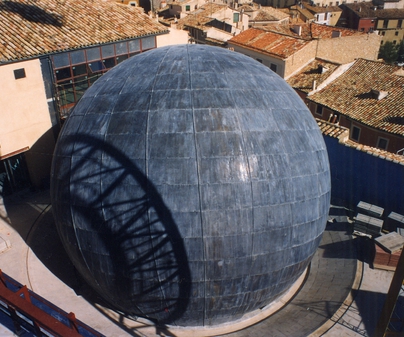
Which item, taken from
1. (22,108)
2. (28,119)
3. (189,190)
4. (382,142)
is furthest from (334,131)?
(22,108)

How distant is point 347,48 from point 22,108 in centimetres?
3170

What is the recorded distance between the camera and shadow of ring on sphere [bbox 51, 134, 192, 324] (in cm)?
1057

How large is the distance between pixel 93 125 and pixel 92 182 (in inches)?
72.4

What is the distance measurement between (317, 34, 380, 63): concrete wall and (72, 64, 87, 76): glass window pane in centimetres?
2281

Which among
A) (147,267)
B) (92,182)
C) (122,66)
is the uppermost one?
(122,66)

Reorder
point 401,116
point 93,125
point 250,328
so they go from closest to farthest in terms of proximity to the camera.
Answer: point 93,125
point 250,328
point 401,116

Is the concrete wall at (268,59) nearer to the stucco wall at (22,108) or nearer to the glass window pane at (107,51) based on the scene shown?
the glass window pane at (107,51)

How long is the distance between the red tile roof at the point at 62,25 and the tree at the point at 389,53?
51.7 m

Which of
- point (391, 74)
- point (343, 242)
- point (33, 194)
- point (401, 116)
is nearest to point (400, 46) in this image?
point (391, 74)

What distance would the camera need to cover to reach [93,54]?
22719 millimetres

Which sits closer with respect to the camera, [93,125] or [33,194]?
[93,125]

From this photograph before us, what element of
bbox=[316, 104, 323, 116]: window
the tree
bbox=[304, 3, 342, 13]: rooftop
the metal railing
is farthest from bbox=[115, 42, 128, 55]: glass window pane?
bbox=[304, 3, 342, 13]: rooftop

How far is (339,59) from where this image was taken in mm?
38500

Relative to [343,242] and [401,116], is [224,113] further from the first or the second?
[401,116]
